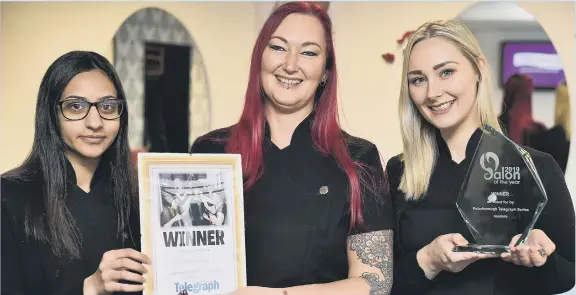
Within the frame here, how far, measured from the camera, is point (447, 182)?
7.94 ft

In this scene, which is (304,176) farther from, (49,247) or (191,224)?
(49,247)

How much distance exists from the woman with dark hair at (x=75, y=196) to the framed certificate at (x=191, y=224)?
0.28ft

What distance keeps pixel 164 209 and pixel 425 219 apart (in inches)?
34.2

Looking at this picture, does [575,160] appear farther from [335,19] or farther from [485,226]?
[335,19]

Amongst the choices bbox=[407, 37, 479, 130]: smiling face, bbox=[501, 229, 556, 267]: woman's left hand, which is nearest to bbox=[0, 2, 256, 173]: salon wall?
bbox=[407, 37, 479, 130]: smiling face

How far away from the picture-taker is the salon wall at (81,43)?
2.45m

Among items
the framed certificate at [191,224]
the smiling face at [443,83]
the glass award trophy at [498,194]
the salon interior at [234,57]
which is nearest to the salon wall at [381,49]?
the salon interior at [234,57]

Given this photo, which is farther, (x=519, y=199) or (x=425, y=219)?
(x=425, y=219)

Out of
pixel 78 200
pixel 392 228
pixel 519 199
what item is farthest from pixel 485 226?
pixel 78 200

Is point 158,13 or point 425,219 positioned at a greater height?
point 158,13

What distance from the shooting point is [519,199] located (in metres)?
2.27

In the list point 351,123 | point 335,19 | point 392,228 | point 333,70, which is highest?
point 335,19

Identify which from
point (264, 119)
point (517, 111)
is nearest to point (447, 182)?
point (517, 111)

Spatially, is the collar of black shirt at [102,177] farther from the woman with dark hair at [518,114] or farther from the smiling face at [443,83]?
the woman with dark hair at [518,114]
